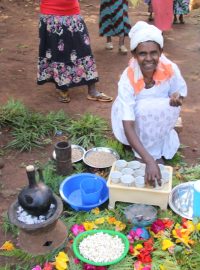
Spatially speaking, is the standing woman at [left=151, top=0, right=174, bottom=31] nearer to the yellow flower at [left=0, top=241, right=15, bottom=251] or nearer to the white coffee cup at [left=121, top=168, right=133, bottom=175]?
the white coffee cup at [left=121, top=168, right=133, bottom=175]

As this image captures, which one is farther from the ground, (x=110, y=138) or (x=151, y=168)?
(x=151, y=168)

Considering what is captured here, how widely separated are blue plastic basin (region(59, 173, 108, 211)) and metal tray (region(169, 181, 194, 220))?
18.9 inches

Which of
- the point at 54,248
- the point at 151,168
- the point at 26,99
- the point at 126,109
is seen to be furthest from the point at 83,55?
the point at 54,248

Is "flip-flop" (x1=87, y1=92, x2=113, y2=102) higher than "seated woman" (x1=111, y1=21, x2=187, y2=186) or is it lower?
lower

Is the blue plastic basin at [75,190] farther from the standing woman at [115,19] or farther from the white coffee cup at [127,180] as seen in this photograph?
the standing woman at [115,19]

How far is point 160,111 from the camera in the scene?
9.86 feet

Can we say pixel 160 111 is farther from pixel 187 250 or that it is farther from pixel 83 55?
pixel 83 55

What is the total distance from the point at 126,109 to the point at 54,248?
3.55ft

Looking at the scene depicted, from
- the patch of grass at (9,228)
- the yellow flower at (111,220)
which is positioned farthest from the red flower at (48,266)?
the yellow flower at (111,220)

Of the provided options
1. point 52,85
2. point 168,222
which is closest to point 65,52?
point 52,85

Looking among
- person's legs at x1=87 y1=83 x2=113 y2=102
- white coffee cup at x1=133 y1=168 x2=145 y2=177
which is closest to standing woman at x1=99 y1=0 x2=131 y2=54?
person's legs at x1=87 y1=83 x2=113 y2=102

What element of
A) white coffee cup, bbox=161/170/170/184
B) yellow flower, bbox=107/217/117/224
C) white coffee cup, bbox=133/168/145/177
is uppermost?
white coffee cup, bbox=161/170/170/184

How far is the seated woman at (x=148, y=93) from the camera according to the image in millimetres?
2834

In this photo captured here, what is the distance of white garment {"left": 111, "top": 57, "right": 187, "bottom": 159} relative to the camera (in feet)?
9.82
